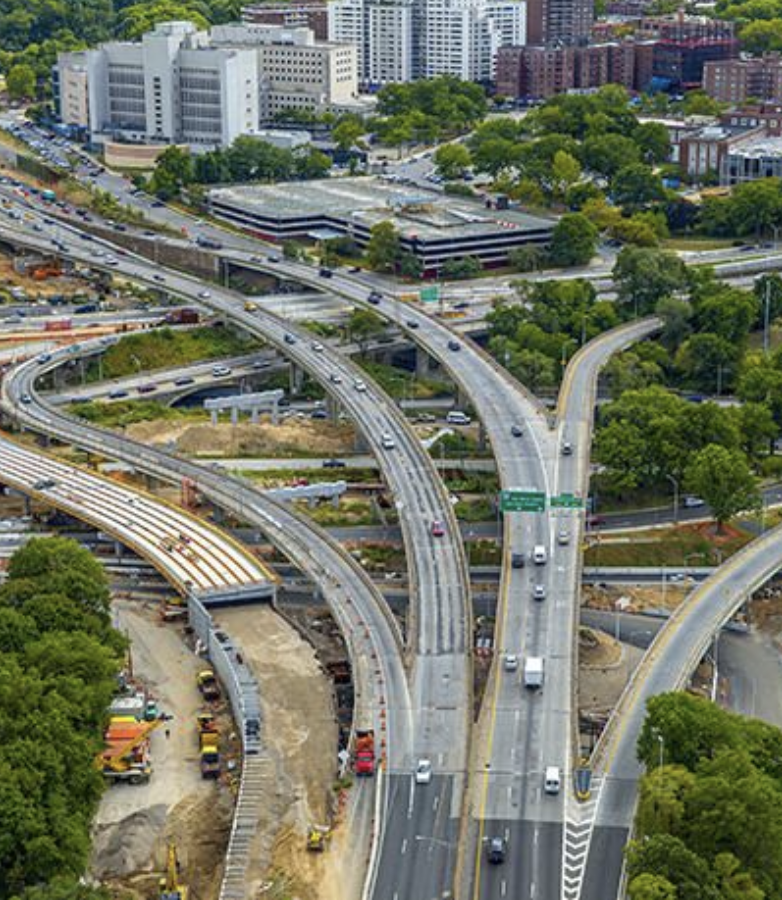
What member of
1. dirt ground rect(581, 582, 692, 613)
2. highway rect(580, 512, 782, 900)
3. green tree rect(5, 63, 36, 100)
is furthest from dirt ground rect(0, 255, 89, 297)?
green tree rect(5, 63, 36, 100)

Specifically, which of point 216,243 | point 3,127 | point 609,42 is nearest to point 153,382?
point 216,243

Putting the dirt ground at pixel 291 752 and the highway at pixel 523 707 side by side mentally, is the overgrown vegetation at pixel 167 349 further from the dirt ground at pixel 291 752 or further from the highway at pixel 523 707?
the dirt ground at pixel 291 752

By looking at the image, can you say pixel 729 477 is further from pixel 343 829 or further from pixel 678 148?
pixel 678 148

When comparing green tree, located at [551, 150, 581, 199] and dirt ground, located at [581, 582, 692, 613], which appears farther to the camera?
green tree, located at [551, 150, 581, 199]

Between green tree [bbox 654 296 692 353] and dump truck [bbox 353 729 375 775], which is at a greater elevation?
green tree [bbox 654 296 692 353]

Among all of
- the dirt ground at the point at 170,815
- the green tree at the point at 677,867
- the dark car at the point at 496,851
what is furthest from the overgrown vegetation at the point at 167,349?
the green tree at the point at 677,867

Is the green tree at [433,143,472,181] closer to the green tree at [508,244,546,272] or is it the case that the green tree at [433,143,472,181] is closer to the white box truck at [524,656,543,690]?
the green tree at [508,244,546,272]
